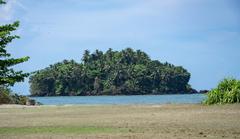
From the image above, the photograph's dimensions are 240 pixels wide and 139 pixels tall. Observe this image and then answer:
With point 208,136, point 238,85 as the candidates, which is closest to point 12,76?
point 208,136

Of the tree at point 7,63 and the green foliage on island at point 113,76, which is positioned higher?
the green foliage on island at point 113,76

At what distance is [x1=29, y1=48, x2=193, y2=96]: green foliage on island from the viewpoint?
128 m

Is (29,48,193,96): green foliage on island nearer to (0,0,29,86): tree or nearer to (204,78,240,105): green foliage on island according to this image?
(204,78,240,105): green foliage on island

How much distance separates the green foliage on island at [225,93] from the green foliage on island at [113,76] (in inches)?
3602

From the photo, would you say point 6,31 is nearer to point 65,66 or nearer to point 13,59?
point 13,59

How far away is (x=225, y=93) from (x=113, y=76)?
9668 cm

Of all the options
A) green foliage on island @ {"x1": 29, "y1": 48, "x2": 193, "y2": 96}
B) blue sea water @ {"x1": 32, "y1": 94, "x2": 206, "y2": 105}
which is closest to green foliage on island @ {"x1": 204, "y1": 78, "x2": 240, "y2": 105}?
blue sea water @ {"x1": 32, "y1": 94, "x2": 206, "y2": 105}

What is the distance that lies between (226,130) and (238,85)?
51.3 feet

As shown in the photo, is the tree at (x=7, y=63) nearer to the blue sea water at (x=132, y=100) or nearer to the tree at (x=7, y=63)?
the tree at (x=7, y=63)

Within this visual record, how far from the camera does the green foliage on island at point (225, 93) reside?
3158 cm

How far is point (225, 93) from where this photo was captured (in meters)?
32.1

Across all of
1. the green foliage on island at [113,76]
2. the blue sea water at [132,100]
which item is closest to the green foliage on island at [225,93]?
the blue sea water at [132,100]

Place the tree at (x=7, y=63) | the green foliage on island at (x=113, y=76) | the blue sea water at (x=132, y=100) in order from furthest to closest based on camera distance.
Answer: the green foliage on island at (x=113, y=76) < the blue sea water at (x=132, y=100) < the tree at (x=7, y=63)

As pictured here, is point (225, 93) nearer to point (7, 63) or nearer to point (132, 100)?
point (7, 63)
